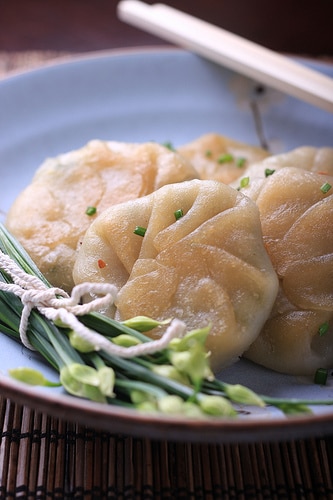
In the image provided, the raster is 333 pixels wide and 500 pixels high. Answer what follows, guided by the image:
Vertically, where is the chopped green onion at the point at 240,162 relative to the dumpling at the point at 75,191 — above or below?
above

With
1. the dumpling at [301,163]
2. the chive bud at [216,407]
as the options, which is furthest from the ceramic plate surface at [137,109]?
the chive bud at [216,407]

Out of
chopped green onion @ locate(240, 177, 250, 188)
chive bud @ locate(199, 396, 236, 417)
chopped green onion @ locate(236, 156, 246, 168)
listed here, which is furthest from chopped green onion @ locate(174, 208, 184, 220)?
chopped green onion @ locate(236, 156, 246, 168)

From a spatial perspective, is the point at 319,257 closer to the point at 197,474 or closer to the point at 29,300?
the point at 197,474

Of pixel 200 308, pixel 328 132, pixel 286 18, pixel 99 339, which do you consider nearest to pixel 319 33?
pixel 286 18

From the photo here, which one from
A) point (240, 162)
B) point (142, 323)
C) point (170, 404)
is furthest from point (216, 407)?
point (240, 162)

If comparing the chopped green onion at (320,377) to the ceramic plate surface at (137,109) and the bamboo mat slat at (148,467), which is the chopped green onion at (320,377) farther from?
the ceramic plate surface at (137,109)

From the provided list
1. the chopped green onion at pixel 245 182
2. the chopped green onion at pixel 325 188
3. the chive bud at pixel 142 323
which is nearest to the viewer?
the chive bud at pixel 142 323

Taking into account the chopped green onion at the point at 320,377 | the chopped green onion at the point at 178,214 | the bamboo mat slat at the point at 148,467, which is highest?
the chopped green onion at the point at 178,214
